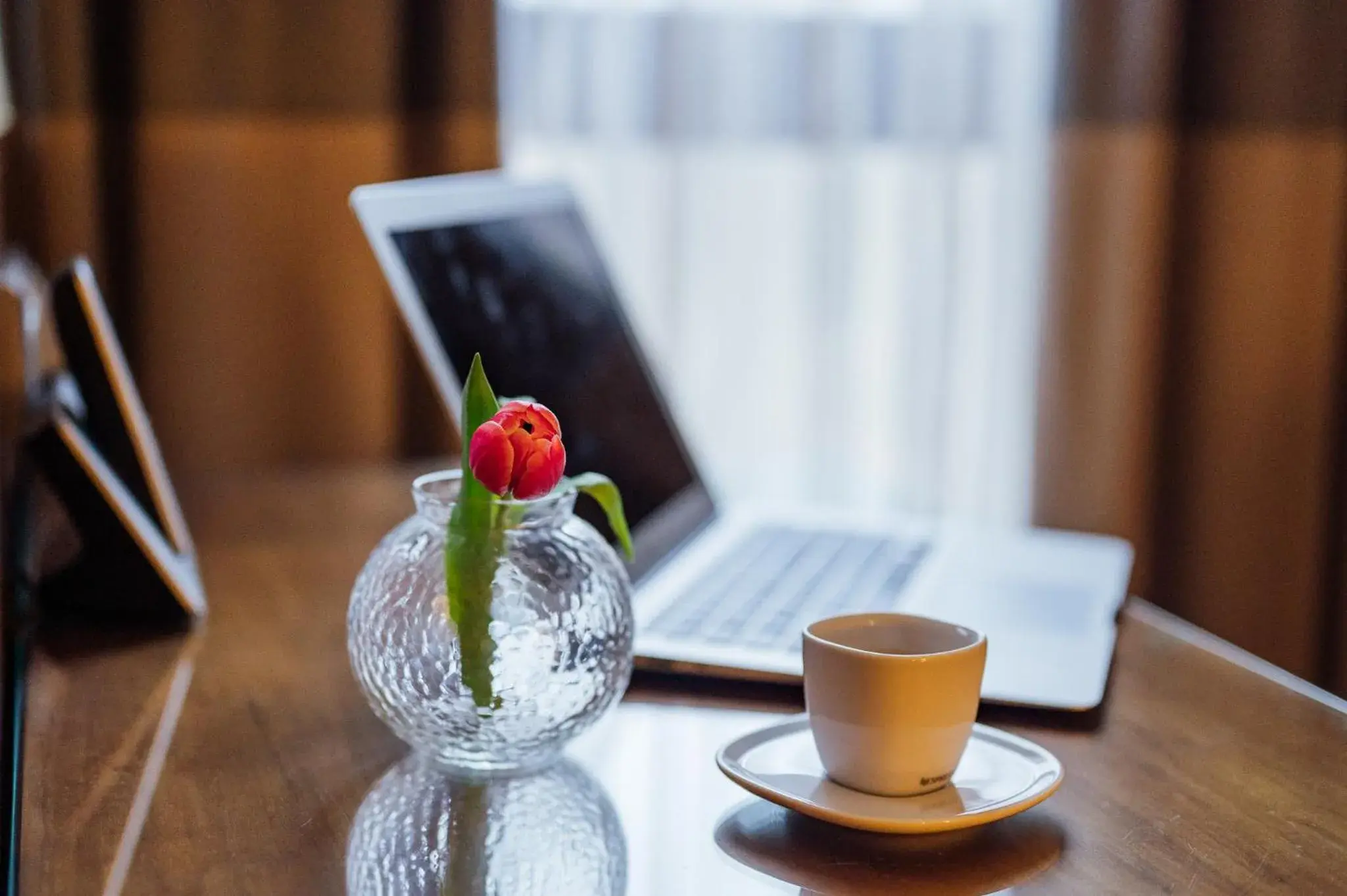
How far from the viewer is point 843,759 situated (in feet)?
1.93

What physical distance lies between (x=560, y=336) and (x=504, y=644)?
1.39 feet

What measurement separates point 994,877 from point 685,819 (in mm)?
129

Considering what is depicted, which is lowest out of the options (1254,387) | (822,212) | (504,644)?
(1254,387)

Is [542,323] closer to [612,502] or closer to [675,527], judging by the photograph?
[675,527]

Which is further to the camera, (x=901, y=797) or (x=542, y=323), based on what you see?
(x=542, y=323)

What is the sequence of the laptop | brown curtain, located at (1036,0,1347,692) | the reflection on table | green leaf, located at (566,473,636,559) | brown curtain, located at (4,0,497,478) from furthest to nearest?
brown curtain, located at (1036,0,1347,692) < brown curtain, located at (4,0,497,478) < the laptop < green leaf, located at (566,473,636,559) < the reflection on table

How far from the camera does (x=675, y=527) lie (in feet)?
3.32

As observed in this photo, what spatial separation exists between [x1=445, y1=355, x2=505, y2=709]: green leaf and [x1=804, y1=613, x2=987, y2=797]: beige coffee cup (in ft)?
0.45

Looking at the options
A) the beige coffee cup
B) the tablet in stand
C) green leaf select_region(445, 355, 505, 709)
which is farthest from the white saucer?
the tablet in stand

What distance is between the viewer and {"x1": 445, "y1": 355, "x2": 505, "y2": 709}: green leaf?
60cm

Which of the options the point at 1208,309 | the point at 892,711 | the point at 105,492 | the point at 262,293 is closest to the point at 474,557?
the point at 892,711

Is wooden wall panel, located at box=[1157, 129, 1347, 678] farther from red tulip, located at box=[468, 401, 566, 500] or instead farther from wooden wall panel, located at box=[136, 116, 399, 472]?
red tulip, located at box=[468, 401, 566, 500]

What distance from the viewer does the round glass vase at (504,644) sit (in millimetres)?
605

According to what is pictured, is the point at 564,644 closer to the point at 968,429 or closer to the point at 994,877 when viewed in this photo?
the point at 994,877
